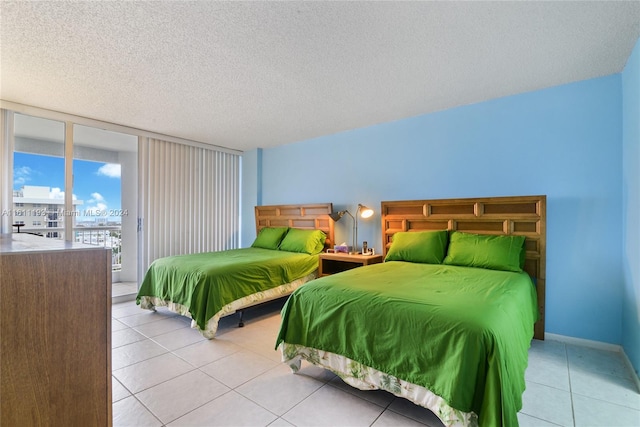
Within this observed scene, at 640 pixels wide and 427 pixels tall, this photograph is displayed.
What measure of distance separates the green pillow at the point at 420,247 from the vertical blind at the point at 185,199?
10.5 ft

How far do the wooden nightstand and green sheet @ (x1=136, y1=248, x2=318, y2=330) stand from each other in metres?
0.19

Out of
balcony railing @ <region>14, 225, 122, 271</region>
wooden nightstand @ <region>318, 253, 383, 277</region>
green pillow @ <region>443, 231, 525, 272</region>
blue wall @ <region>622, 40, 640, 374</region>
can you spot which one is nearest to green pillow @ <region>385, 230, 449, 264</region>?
green pillow @ <region>443, 231, 525, 272</region>

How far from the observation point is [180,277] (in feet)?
10.4

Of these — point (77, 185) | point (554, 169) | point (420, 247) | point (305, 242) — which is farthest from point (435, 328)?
point (77, 185)

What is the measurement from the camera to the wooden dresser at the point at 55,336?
775 millimetres

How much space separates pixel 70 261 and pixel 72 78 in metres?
2.68

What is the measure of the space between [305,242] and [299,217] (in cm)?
64

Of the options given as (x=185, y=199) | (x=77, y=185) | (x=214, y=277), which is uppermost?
(x=77, y=185)

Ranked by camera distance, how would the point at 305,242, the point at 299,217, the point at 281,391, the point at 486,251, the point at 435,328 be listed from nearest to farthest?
the point at 435,328, the point at 281,391, the point at 486,251, the point at 305,242, the point at 299,217

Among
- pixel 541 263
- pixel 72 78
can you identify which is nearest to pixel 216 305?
pixel 72 78

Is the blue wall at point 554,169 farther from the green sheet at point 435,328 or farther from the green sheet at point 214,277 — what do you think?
the green sheet at point 214,277

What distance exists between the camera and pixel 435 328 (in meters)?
1.58

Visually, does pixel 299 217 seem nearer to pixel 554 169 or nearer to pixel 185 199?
pixel 185 199

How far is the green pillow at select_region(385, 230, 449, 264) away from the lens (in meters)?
3.05
